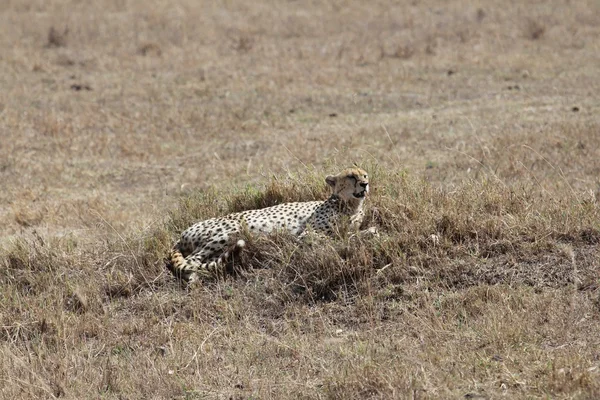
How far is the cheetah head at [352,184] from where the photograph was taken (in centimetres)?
621

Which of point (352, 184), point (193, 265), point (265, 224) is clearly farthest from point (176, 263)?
point (352, 184)

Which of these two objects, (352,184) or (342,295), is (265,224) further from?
(342,295)

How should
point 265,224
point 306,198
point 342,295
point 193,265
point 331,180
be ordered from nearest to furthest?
point 342,295, point 193,265, point 265,224, point 331,180, point 306,198

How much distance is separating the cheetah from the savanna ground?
0.13 metres

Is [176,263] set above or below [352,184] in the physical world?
below

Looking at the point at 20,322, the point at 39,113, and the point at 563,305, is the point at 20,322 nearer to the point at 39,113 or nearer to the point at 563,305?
the point at 563,305

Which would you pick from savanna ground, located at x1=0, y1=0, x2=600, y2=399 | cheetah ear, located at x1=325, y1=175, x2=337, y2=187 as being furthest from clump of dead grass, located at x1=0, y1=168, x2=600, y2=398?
cheetah ear, located at x1=325, y1=175, x2=337, y2=187

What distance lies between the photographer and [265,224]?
20.4 feet

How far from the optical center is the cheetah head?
A: 6.21 metres

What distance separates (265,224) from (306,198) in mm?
866

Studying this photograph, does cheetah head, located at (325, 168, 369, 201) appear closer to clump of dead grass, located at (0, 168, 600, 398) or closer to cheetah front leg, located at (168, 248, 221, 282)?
clump of dead grass, located at (0, 168, 600, 398)

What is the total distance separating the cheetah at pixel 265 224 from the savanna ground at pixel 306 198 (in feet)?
0.41

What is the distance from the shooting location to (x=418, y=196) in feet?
21.0

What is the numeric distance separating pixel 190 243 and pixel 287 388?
2.01m
